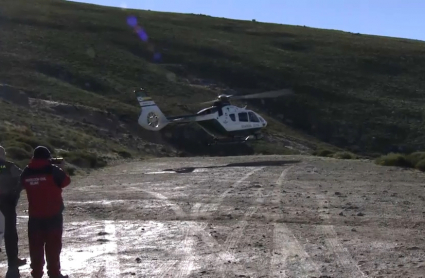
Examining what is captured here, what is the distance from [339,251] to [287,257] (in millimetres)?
843

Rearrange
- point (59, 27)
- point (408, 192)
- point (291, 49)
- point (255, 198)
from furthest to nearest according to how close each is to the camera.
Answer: point (291, 49)
point (59, 27)
point (408, 192)
point (255, 198)

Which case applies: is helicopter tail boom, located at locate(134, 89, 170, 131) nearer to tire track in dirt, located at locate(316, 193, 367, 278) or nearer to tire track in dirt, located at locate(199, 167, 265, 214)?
tire track in dirt, located at locate(199, 167, 265, 214)

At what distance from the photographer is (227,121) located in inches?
1300

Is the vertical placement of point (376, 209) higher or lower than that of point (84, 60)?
lower

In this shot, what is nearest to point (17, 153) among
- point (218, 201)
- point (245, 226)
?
point (218, 201)

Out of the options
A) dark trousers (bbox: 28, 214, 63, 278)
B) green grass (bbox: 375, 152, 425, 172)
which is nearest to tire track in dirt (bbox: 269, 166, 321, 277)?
dark trousers (bbox: 28, 214, 63, 278)

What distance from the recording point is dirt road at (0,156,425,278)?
908 cm

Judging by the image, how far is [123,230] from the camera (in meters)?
12.1

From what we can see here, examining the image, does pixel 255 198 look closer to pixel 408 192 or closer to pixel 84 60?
pixel 408 192

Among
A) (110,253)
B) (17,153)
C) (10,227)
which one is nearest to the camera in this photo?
(10,227)

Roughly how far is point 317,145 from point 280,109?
29.3 feet

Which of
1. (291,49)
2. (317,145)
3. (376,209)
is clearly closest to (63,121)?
(317,145)

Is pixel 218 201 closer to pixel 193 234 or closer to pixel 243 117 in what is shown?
pixel 193 234

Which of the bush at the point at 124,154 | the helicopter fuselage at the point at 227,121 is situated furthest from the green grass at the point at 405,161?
the bush at the point at 124,154
